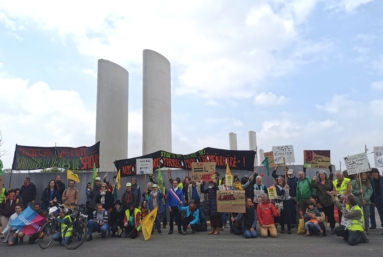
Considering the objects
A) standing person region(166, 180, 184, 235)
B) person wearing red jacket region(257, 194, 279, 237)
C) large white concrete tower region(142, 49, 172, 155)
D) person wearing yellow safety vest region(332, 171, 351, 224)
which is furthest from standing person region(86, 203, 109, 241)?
large white concrete tower region(142, 49, 172, 155)

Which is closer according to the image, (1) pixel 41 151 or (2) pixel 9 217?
(2) pixel 9 217

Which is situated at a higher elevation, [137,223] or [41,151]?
[41,151]

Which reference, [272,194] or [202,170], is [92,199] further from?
[272,194]

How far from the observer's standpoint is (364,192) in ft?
32.7

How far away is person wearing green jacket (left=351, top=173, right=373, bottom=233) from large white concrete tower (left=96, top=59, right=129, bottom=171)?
1868 cm

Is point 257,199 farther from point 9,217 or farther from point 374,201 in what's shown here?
point 9,217

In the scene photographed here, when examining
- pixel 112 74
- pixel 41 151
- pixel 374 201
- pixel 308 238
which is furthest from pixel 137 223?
pixel 112 74

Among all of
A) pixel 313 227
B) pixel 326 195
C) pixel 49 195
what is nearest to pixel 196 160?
pixel 49 195

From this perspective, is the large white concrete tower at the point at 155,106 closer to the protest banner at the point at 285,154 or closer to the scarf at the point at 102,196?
the scarf at the point at 102,196

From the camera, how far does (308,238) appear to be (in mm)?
9008

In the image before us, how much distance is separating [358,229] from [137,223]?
6.01 metres

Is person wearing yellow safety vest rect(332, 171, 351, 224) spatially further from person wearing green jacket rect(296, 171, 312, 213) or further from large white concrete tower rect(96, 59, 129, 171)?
large white concrete tower rect(96, 59, 129, 171)

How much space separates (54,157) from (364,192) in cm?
1327

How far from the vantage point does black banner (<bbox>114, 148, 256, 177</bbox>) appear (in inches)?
619
